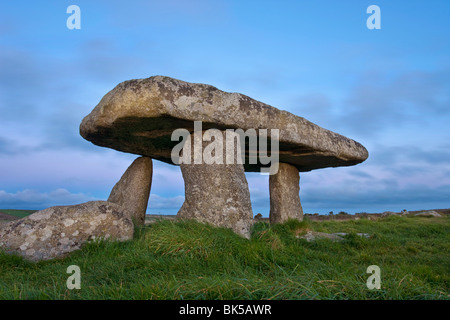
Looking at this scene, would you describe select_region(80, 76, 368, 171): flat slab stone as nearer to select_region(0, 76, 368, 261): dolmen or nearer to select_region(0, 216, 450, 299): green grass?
select_region(0, 76, 368, 261): dolmen

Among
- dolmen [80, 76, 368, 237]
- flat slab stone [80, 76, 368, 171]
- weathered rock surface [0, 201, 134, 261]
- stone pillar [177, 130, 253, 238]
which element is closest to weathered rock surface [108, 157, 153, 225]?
dolmen [80, 76, 368, 237]

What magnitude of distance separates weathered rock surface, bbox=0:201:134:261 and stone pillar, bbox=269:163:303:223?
5.03 meters

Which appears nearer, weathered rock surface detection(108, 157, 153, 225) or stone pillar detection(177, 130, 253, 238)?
stone pillar detection(177, 130, 253, 238)

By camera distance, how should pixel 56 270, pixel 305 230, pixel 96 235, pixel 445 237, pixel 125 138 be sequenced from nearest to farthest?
1. pixel 56 270
2. pixel 96 235
3. pixel 125 138
4. pixel 305 230
5. pixel 445 237

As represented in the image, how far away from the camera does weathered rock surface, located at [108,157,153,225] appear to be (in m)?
9.54

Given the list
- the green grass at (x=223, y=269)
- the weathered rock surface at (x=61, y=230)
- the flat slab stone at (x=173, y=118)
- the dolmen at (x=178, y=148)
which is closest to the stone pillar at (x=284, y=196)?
the dolmen at (x=178, y=148)

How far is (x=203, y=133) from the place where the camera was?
25.2 feet

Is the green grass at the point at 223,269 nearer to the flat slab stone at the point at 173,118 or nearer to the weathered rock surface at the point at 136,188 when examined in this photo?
the flat slab stone at the point at 173,118

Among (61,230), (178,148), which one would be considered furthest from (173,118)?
(61,230)

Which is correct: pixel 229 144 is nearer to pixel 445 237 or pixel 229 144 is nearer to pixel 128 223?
pixel 128 223
